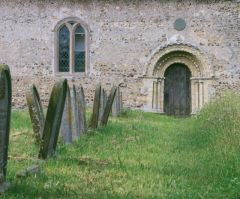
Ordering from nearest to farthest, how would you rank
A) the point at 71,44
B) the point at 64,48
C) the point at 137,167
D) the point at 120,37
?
the point at 137,167 < the point at 120,37 < the point at 71,44 < the point at 64,48

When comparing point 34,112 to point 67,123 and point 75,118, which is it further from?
point 75,118

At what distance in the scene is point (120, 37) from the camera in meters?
20.8

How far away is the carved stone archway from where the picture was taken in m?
20.5

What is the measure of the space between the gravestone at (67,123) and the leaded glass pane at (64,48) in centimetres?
1317

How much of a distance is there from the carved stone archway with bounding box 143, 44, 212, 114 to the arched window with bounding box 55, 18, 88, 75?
2.79 m

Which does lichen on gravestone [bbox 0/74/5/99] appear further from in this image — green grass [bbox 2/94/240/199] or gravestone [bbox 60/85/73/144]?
gravestone [bbox 60/85/73/144]

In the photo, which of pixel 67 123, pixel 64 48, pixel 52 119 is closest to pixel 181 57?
pixel 64 48

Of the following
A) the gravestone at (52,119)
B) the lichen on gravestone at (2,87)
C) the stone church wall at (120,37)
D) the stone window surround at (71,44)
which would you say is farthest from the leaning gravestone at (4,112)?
the stone window surround at (71,44)

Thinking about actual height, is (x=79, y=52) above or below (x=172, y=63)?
above

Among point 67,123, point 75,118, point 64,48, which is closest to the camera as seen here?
point 67,123

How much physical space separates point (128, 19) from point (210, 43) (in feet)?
11.1

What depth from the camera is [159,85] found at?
21078 millimetres

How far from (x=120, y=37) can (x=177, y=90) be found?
129 inches

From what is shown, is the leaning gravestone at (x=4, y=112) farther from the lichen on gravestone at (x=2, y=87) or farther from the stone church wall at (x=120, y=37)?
the stone church wall at (x=120, y=37)
